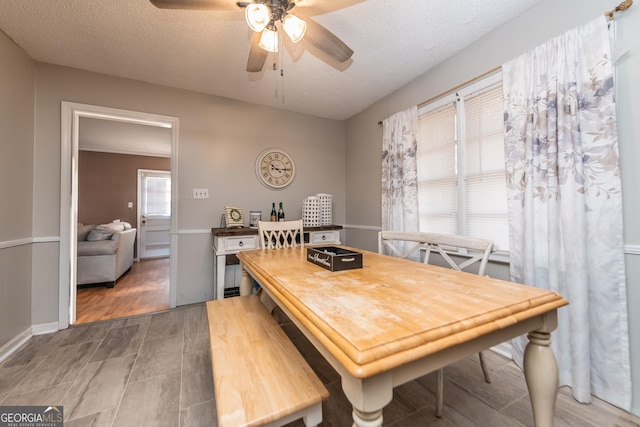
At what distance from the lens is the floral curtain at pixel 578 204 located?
1.29 m

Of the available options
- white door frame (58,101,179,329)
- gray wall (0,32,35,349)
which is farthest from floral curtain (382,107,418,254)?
gray wall (0,32,35,349)

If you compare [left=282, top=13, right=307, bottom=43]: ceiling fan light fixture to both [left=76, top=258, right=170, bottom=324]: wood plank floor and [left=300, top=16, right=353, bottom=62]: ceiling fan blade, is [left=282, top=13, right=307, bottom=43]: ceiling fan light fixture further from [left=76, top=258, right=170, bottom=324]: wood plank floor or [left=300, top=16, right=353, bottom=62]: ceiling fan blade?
[left=76, top=258, right=170, bottom=324]: wood plank floor

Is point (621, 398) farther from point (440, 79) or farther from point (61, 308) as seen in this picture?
point (61, 308)

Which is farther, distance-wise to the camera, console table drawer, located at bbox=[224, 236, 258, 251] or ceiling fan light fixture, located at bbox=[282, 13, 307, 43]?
console table drawer, located at bbox=[224, 236, 258, 251]

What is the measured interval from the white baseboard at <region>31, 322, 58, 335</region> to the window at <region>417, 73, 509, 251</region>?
139 inches

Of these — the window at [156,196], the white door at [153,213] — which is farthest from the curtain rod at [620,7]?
the window at [156,196]

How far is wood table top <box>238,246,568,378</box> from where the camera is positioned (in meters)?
0.56

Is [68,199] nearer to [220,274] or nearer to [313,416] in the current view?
[220,274]

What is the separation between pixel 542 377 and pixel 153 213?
22.1 ft

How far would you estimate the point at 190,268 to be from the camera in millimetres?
2709

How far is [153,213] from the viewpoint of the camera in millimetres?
5684

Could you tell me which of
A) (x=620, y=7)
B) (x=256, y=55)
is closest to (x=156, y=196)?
(x=256, y=55)

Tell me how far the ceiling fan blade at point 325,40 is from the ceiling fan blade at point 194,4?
0.40 metres

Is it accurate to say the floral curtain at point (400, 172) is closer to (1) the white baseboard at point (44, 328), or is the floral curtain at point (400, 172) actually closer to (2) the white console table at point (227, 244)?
(2) the white console table at point (227, 244)
